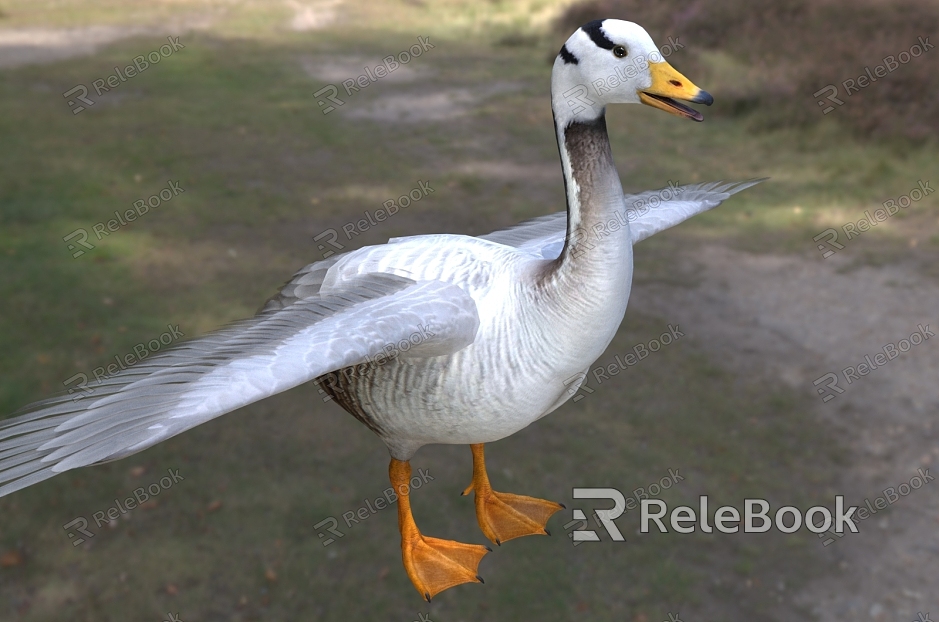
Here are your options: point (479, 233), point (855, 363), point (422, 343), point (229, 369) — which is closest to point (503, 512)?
point (422, 343)

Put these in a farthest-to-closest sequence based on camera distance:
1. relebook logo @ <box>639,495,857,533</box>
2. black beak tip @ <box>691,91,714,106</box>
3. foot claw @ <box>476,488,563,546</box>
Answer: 1. relebook logo @ <box>639,495,857,533</box>
2. foot claw @ <box>476,488,563,546</box>
3. black beak tip @ <box>691,91,714,106</box>

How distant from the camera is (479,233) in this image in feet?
34.9

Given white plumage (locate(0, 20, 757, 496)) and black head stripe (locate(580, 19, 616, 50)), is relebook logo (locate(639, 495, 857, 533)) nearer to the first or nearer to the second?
white plumage (locate(0, 20, 757, 496))

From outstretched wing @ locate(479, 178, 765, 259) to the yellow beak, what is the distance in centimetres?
123

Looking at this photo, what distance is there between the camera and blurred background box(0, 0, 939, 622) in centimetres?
547

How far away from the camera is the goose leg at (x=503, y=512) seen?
16.7 feet

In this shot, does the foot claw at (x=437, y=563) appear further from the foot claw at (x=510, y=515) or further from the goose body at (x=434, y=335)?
the goose body at (x=434, y=335)

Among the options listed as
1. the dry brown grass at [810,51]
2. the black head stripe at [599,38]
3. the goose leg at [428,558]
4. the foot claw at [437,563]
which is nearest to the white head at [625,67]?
the black head stripe at [599,38]

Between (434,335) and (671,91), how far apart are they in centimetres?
127

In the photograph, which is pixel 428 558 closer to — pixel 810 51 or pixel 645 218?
pixel 645 218

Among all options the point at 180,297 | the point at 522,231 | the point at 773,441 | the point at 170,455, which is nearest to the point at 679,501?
the point at 773,441

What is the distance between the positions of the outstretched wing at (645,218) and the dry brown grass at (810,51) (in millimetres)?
9084

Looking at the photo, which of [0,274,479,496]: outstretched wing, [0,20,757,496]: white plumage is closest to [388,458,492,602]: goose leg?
[0,20,757,496]: white plumage

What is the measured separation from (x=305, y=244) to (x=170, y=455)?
3.94 metres
